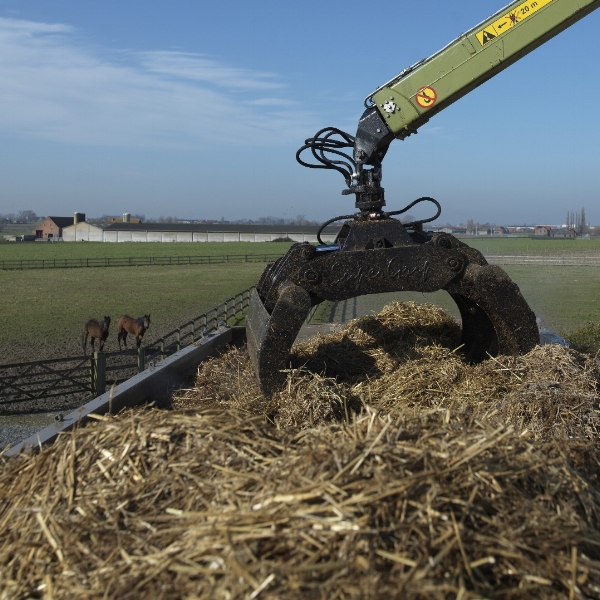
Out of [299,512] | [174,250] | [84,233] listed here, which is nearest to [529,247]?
[174,250]

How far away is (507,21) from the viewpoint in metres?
6.98

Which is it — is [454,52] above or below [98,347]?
above

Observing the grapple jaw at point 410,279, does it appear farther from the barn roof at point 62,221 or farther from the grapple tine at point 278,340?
the barn roof at point 62,221

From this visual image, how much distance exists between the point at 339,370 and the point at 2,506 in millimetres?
4037

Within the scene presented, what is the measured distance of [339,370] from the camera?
6.92 m

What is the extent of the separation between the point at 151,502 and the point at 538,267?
49085 millimetres

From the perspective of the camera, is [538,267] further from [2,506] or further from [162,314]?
[2,506]

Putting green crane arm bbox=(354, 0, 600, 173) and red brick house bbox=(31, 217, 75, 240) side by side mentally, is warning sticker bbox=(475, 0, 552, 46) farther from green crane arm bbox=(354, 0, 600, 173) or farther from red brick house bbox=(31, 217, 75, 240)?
red brick house bbox=(31, 217, 75, 240)

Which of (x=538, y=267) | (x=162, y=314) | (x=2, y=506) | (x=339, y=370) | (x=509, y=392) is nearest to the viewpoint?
(x=2, y=506)

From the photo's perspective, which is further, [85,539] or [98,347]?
[98,347]

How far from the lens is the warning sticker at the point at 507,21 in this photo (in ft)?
22.8

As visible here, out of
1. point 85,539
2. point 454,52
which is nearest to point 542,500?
point 85,539

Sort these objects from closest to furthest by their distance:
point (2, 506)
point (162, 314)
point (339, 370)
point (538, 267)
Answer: point (2, 506) < point (339, 370) < point (162, 314) < point (538, 267)

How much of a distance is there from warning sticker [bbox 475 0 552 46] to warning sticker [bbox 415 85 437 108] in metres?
0.61
